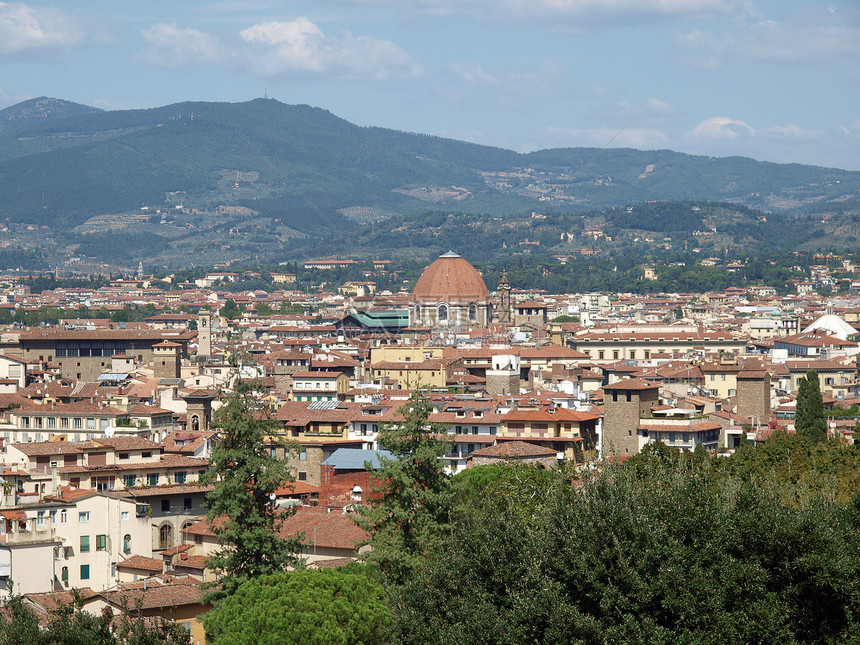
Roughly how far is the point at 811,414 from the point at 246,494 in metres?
23.0

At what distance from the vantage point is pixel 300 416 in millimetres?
49750

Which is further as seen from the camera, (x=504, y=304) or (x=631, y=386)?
(x=504, y=304)

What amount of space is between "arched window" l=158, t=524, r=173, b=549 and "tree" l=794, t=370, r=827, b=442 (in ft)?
63.2

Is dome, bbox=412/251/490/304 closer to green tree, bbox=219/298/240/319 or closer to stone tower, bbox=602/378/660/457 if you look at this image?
green tree, bbox=219/298/240/319

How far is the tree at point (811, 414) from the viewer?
147 ft

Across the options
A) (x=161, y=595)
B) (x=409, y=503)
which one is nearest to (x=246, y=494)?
(x=161, y=595)

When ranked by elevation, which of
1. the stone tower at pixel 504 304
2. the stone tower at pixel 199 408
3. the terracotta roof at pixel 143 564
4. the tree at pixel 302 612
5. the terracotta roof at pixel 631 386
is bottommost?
the terracotta roof at pixel 143 564

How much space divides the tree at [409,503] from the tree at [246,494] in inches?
66.5

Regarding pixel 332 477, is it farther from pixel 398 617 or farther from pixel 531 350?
pixel 531 350

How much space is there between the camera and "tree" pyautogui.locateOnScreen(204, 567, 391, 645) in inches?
906

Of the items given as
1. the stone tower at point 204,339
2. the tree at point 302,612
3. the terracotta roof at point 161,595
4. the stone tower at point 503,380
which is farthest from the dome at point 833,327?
the tree at point 302,612

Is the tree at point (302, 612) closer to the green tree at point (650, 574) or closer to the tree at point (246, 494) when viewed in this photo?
the green tree at point (650, 574)

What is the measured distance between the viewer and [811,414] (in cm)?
4562

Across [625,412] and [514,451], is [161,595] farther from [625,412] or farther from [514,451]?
[625,412]
